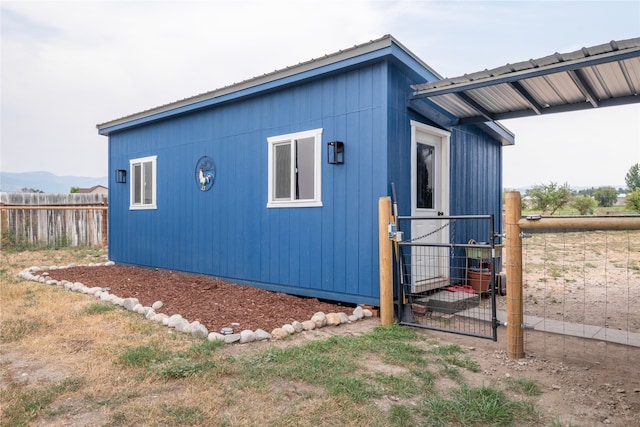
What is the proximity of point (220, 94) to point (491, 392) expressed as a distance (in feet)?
18.6

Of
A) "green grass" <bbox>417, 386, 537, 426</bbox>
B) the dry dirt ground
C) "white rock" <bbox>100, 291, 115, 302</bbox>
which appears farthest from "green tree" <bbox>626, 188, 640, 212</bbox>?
"white rock" <bbox>100, 291, 115, 302</bbox>

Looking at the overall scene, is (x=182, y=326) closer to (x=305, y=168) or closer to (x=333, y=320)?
(x=333, y=320)

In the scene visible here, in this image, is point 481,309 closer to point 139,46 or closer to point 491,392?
point 491,392

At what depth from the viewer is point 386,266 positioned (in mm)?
4297

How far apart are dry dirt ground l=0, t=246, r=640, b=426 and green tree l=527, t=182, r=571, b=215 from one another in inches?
974

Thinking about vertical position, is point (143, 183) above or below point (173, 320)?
above

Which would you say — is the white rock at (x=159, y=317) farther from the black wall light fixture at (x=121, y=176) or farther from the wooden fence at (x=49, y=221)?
the wooden fence at (x=49, y=221)

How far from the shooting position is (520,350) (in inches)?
131

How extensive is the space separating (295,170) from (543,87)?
3.09m

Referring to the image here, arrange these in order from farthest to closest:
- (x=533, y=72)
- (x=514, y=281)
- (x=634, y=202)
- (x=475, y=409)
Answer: (x=634, y=202), (x=533, y=72), (x=514, y=281), (x=475, y=409)

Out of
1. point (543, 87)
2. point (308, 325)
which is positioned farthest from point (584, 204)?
point (308, 325)

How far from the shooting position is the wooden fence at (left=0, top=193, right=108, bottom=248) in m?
11.8

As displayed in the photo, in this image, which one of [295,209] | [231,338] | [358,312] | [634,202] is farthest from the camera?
[634,202]

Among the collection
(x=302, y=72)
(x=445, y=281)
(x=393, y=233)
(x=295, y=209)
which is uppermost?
(x=302, y=72)
